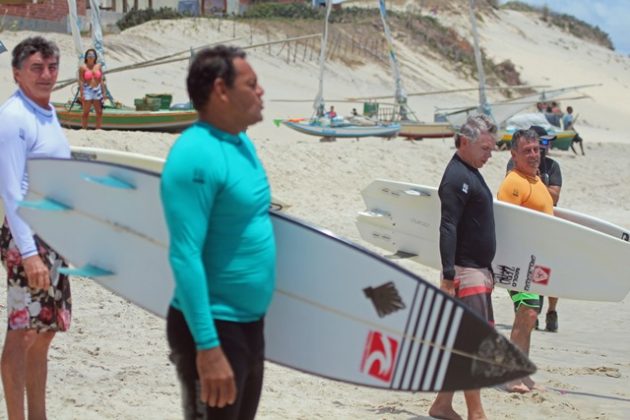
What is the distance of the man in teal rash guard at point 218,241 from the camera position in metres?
2.84

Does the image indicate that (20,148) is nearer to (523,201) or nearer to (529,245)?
(523,201)

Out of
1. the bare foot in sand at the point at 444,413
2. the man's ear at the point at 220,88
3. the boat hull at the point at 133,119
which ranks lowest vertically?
the boat hull at the point at 133,119

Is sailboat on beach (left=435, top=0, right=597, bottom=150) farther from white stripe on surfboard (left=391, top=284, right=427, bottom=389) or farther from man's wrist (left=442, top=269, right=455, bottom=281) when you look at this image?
white stripe on surfboard (left=391, top=284, right=427, bottom=389)

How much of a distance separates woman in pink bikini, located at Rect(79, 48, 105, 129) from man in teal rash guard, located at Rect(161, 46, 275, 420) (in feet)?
43.7

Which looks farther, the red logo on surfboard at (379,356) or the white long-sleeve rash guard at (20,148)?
the white long-sleeve rash guard at (20,148)

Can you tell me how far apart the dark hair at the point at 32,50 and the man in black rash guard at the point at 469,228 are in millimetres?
1966

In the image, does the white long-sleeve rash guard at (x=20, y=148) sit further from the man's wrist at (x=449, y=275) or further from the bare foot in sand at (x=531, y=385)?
the bare foot in sand at (x=531, y=385)

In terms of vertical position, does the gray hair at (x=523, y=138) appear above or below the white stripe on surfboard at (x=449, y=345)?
above

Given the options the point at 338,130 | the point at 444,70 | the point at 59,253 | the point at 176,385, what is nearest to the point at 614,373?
the point at 176,385

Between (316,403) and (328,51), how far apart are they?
36920mm

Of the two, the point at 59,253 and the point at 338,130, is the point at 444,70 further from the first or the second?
the point at 59,253

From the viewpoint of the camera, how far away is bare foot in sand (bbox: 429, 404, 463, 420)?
5188 millimetres

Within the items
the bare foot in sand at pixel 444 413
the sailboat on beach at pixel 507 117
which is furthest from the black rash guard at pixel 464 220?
the sailboat on beach at pixel 507 117

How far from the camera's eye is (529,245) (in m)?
6.09
